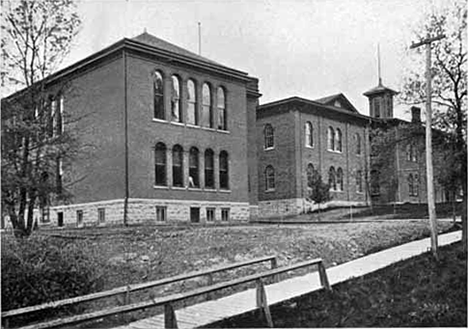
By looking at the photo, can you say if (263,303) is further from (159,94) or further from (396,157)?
(159,94)

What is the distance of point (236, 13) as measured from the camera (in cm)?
652

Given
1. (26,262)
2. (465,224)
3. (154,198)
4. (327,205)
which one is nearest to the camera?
(26,262)

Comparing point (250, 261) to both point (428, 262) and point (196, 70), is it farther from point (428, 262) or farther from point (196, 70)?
point (196, 70)

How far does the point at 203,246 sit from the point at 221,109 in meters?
2.94

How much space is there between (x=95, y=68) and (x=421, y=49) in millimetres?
3658

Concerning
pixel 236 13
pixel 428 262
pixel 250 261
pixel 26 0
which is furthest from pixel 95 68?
pixel 428 262

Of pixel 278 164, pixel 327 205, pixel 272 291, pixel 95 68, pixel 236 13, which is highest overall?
pixel 236 13

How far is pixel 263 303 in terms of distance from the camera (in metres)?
5.95

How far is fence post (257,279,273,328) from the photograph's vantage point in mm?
5770

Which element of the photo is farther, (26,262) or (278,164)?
(278,164)

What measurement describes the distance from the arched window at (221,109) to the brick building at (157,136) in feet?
0.06

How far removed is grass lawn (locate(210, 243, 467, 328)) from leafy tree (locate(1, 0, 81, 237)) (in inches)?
92.3

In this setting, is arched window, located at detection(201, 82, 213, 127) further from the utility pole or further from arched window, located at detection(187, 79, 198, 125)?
the utility pole

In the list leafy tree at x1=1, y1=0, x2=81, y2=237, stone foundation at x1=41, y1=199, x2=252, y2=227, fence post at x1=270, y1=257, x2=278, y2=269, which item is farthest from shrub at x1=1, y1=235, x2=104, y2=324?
fence post at x1=270, y1=257, x2=278, y2=269
